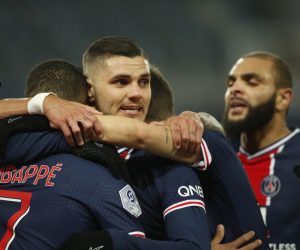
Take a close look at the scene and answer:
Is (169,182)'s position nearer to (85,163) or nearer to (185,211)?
(185,211)

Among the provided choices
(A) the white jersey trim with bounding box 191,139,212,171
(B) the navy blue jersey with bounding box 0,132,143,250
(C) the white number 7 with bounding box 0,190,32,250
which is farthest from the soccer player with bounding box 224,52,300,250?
(C) the white number 7 with bounding box 0,190,32,250

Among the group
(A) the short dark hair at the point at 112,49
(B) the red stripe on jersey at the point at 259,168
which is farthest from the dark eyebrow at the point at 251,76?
(A) the short dark hair at the point at 112,49

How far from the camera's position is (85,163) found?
1.85 m

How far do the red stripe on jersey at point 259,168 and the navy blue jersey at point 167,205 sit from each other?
159 centimetres

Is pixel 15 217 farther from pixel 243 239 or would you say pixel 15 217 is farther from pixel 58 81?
pixel 243 239

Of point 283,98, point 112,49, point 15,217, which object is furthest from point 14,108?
point 283,98

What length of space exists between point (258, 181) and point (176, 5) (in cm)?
454

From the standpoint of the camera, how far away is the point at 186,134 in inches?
81.8

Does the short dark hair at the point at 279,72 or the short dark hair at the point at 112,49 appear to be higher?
the short dark hair at the point at 112,49

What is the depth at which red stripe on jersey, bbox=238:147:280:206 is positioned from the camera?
3621 mm

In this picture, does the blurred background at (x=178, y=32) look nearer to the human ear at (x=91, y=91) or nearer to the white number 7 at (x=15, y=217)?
the human ear at (x=91, y=91)

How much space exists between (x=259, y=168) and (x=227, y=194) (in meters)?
1.59

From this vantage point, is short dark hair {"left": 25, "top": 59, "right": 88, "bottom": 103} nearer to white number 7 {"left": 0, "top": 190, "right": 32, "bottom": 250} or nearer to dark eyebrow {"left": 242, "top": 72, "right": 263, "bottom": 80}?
white number 7 {"left": 0, "top": 190, "right": 32, "bottom": 250}

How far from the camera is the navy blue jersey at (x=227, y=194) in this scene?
218 cm
